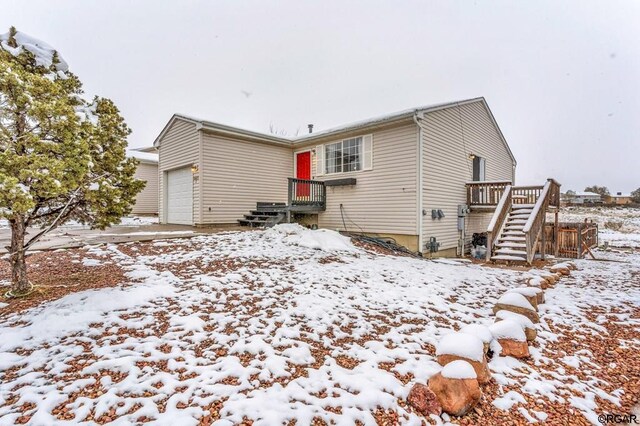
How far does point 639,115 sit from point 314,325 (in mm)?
33340

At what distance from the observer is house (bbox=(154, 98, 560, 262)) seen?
29.9 feet

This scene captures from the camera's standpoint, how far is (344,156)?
10688 millimetres

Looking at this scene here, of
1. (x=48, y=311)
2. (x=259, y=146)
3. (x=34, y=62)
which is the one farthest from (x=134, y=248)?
(x=259, y=146)

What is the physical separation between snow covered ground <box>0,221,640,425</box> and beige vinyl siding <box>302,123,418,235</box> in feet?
13.9

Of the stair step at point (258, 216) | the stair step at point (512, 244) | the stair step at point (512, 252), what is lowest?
the stair step at point (512, 252)

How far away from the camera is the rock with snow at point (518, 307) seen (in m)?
3.59

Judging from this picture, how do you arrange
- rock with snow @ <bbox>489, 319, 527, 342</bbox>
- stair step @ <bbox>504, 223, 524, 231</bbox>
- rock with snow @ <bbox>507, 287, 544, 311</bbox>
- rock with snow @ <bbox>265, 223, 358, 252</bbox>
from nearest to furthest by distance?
1. rock with snow @ <bbox>489, 319, 527, 342</bbox>
2. rock with snow @ <bbox>507, 287, 544, 311</bbox>
3. rock with snow @ <bbox>265, 223, 358, 252</bbox>
4. stair step @ <bbox>504, 223, 524, 231</bbox>

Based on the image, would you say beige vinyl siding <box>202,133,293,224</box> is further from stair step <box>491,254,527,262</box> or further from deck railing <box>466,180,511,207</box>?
stair step <box>491,254,527,262</box>

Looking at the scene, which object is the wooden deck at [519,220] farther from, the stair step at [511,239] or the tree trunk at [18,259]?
the tree trunk at [18,259]

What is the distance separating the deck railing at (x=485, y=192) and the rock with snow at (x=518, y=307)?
24.5 feet

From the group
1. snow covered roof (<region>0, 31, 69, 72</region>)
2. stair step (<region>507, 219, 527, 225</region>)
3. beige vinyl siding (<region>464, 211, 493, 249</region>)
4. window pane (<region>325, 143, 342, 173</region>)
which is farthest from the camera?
beige vinyl siding (<region>464, 211, 493, 249</region>)

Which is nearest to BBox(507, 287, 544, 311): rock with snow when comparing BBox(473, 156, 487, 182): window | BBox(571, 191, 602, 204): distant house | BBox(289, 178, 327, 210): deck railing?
BBox(289, 178, 327, 210): deck railing

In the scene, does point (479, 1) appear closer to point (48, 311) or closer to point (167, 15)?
point (167, 15)

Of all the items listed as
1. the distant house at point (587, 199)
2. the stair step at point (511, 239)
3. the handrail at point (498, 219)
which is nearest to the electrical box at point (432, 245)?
the handrail at point (498, 219)
